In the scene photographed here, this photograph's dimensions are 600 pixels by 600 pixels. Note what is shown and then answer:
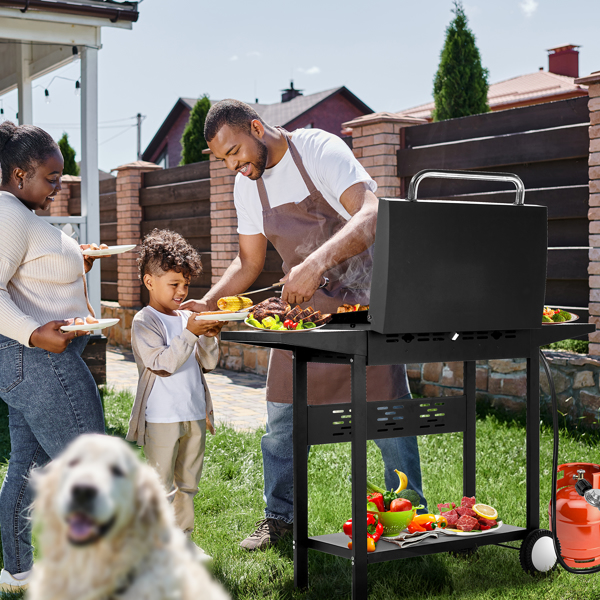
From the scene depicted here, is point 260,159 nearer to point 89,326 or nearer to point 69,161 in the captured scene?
point 89,326

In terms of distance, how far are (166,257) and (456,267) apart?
1.24m

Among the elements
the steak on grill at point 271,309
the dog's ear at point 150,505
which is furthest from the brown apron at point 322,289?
the dog's ear at point 150,505

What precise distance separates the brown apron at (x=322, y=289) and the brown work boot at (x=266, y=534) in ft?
1.98

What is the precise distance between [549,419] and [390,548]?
307 cm

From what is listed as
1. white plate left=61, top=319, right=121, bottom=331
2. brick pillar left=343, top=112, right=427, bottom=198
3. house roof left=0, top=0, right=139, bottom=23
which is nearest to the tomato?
white plate left=61, top=319, right=121, bottom=331

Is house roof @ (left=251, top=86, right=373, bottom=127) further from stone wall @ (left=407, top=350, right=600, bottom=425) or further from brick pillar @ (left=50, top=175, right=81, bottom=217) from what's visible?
stone wall @ (left=407, top=350, right=600, bottom=425)

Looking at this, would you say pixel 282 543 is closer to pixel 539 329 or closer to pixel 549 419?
pixel 539 329

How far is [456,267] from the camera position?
2.67 metres

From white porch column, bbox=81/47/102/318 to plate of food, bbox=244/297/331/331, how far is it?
16.3ft

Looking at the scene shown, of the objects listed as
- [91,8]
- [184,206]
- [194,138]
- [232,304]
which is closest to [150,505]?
[232,304]

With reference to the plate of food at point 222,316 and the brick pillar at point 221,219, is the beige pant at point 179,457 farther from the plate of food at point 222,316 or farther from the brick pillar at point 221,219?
the brick pillar at point 221,219

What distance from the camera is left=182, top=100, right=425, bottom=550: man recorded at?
3234 millimetres

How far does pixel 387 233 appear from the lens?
2527 mm

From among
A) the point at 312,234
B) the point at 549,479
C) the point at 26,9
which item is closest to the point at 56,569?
the point at 312,234
